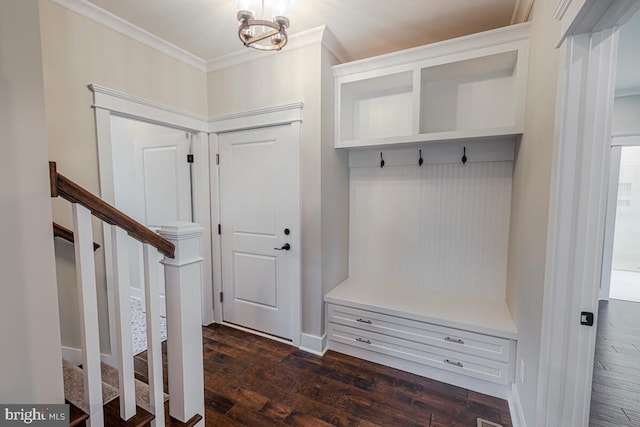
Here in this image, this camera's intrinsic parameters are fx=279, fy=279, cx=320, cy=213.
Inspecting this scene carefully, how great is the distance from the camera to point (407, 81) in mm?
2359

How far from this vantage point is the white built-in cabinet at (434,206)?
1.96 m

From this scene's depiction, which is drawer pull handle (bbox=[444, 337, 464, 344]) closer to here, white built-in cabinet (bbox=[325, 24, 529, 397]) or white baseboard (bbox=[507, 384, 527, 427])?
white built-in cabinet (bbox=[325, 24, 529, 397])

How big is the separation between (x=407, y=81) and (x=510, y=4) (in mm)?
780

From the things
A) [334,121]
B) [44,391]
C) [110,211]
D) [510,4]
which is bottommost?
[44,391]

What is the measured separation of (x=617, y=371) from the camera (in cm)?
214

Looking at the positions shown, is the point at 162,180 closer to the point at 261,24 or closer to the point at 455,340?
the point at 261,24

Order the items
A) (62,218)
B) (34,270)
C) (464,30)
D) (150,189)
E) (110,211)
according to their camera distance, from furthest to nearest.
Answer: (150,189), (464,30), (62,218), (110,211), (34,270)

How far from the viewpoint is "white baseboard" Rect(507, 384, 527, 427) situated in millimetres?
1563

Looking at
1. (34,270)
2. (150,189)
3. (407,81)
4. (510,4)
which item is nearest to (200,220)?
(150,189)

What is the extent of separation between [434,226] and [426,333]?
0.91 metres

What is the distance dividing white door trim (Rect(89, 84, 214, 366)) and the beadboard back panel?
145cm

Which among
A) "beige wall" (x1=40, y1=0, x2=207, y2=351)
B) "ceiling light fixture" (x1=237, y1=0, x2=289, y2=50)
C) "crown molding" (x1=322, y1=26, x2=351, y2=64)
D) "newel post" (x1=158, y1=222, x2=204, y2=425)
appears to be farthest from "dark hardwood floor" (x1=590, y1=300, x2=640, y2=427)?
"beige wall" (x1=40, y1=0, x2=207, y2=351)

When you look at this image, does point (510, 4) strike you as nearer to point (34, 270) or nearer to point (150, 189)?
point (34, 270)

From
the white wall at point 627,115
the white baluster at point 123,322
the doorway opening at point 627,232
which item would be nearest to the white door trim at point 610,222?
the white wall at point 627,115
